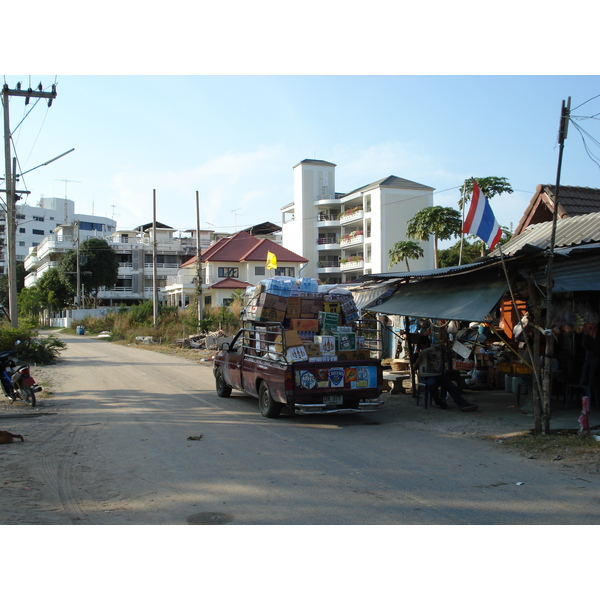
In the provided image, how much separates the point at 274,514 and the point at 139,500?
1.55m

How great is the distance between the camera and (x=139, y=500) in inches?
230

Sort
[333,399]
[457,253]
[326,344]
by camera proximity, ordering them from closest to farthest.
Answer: [333,399] < [326,344] < [457,253]

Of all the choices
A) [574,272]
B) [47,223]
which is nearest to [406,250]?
[574,272]

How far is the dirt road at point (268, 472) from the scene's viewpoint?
17.8 ft

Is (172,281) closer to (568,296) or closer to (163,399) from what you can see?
(163,399)

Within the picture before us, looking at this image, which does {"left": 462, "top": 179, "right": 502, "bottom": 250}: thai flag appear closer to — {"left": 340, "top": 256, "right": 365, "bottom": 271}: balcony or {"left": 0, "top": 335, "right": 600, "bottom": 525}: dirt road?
{"left": 0, "top": 335, "right": 600, "bottom": 525}: dirt road

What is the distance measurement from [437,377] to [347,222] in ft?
160

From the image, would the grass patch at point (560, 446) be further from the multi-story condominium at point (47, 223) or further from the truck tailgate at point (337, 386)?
the multi-story condominium at point (47, 223)

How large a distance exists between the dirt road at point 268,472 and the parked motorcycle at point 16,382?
38 centimetres

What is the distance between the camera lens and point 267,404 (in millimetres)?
10688

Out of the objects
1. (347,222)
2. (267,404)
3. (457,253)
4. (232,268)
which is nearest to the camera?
(267,404)

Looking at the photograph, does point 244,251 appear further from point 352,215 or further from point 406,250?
point 406,250

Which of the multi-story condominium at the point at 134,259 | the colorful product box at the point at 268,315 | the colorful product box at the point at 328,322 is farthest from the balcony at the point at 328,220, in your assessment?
the colorful product box at the point at 268,315

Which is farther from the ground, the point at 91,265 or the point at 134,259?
the point at 134,259
